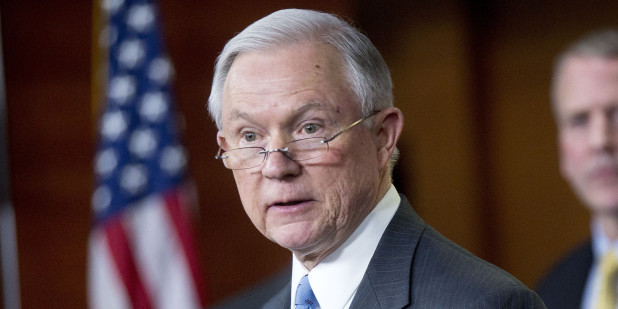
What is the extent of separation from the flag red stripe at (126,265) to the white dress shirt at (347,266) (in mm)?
2482

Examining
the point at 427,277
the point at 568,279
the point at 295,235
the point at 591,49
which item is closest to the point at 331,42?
the point at 295,235

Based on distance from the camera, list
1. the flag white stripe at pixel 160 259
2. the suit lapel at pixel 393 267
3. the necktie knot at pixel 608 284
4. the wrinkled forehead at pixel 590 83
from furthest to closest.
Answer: the flag white stripe at pixel 160 259 → the wrinkled forehead at pixel 590 83 → the necktie knot at pixel 608 284 → the suit lapel at pixel 393 267

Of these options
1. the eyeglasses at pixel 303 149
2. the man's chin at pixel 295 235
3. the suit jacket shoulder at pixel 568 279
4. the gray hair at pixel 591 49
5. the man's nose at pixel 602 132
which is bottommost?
the suit jacket shoulder at pixel 568 279

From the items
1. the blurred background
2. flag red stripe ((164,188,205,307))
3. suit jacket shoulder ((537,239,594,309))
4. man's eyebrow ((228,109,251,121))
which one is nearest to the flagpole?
the blurred background

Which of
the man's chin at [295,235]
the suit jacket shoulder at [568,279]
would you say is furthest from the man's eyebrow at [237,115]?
the suit jacket shoulder at [568,279]

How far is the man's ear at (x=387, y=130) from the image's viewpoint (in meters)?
1.86

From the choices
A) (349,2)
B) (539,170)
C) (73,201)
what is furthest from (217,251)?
(539,170)

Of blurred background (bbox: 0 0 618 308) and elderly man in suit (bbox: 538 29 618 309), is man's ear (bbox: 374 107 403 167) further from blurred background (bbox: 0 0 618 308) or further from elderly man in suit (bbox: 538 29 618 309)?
blurred background (bbox: 0 0 618 308)

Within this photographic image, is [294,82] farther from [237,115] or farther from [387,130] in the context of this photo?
[387,130]

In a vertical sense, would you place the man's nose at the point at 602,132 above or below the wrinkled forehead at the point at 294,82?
below

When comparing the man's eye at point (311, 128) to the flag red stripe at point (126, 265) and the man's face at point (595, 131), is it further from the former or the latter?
the flag red stripe at point (126, 265)

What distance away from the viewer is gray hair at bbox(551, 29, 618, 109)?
14.0 ft

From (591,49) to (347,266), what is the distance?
3341mm

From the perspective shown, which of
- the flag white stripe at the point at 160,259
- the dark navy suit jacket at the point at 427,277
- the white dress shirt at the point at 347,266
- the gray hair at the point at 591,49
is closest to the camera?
the dark navy suit jacket at the point at 427,277
